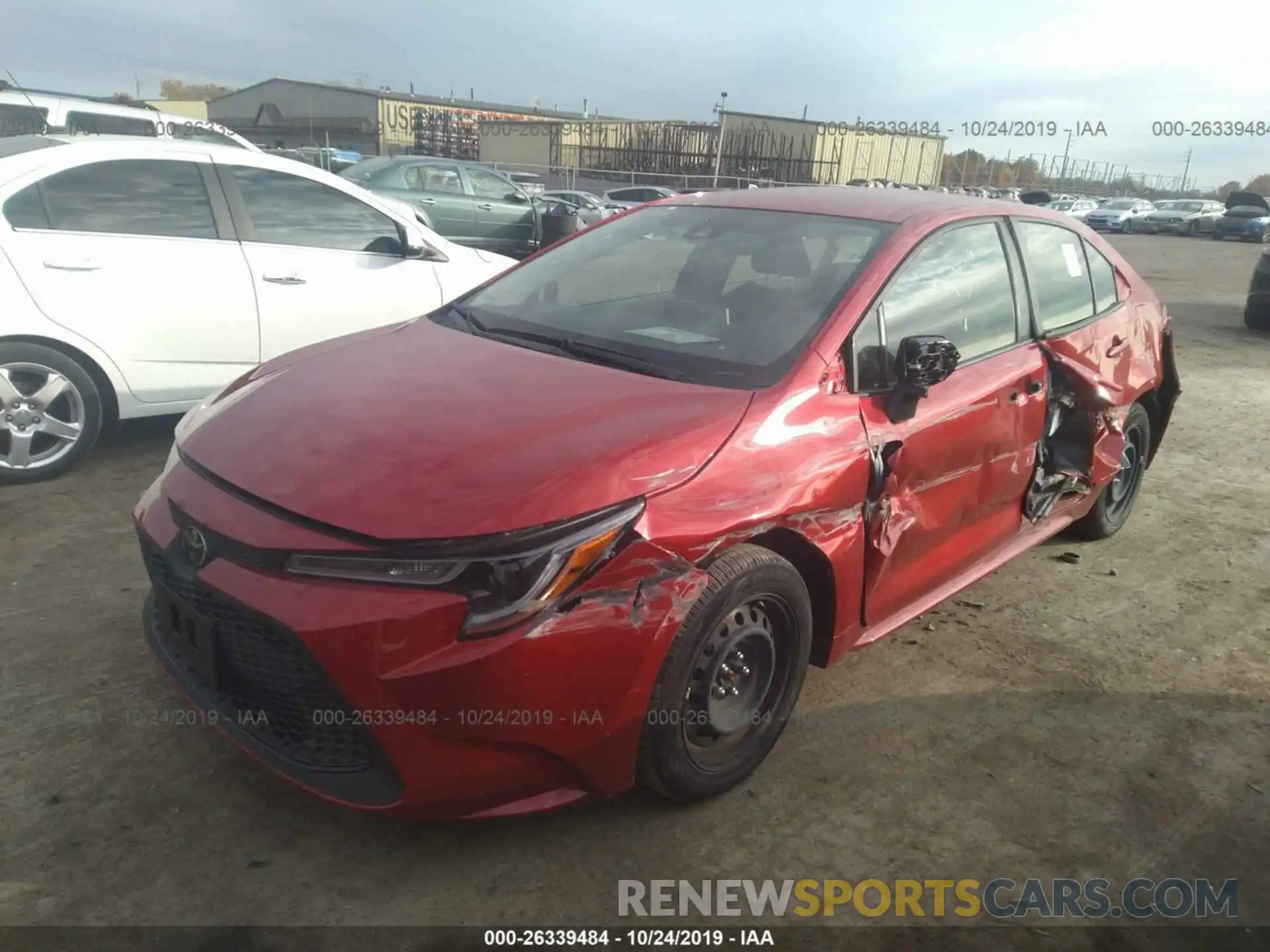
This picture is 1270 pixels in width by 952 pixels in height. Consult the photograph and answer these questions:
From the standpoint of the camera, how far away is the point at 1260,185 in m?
67.6

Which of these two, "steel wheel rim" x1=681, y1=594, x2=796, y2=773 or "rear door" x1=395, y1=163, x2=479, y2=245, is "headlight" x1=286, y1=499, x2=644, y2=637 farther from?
"rear door" x1=395, y1=163, x2=479, y2=245

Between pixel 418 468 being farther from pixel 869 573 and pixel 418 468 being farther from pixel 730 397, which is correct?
pixel 869 573

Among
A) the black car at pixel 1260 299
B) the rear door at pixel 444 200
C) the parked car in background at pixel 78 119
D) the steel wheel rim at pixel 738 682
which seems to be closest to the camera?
the steel wheel rim at pixel 738 682

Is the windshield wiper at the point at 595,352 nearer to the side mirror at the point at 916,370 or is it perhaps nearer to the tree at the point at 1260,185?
the side mirror at the point at 916,370

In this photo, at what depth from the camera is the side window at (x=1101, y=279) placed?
4250 millimetres

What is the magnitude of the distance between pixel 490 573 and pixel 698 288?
5.14ft

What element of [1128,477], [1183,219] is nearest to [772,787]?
[1128,477]

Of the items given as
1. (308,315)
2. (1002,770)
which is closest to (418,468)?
(1002,770)

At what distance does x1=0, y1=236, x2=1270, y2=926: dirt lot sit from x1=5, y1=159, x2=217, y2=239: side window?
1444 millimetres

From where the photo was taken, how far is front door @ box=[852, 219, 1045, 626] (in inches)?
114

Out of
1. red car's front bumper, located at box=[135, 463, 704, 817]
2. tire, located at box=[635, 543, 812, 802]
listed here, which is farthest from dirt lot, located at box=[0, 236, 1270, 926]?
red car's front bumper, located at box=[135, 463, 704, 817]

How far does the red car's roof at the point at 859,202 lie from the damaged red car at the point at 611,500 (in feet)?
0.08

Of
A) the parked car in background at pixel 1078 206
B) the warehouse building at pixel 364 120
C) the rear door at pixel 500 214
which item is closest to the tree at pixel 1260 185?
the parked car in background at pixel 1078 206

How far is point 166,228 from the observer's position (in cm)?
479
